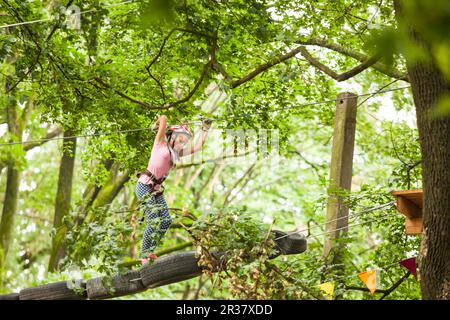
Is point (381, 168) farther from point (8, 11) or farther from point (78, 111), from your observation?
point (8, 11)

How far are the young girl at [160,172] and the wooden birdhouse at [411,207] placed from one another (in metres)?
1.62

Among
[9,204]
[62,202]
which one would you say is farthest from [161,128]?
[9,204]

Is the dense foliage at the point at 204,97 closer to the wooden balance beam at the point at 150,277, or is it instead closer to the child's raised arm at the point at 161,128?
the wooden balance beam at the point at 150,277

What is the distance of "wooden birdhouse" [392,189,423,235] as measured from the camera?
5.48 meters

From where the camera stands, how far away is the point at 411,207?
5.70 metres

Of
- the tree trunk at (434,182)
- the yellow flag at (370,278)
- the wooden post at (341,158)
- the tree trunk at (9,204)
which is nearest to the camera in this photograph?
the tree trunk at (434,182)

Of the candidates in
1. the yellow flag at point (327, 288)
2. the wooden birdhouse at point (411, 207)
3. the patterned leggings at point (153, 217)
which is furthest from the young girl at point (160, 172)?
the wooden birdhouse at point (411, 207)

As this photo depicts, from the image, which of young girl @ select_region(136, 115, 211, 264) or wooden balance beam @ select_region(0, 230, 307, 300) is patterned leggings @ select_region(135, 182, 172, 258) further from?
wooden balance beam @ select_region(0, 230, 307, 300)

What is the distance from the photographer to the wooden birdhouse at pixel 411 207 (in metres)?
5.48

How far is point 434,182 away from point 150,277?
3.02 meters

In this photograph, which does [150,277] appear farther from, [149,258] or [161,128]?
[161,128]

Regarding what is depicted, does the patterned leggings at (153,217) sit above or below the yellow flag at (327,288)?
above

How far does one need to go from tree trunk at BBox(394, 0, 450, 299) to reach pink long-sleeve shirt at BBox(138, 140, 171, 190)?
8.06 feet
